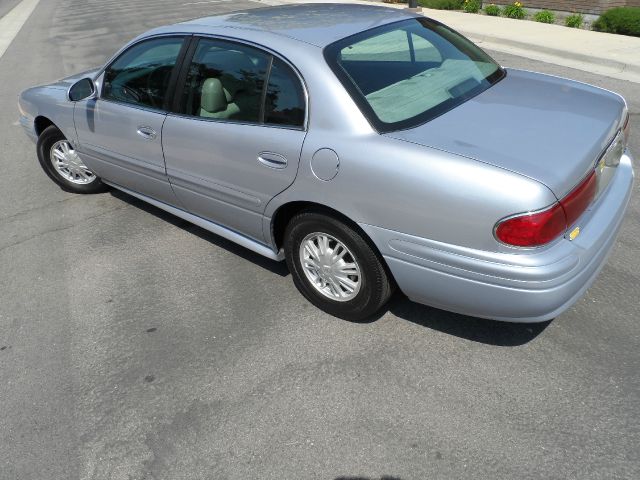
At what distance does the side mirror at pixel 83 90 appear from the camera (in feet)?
14.1

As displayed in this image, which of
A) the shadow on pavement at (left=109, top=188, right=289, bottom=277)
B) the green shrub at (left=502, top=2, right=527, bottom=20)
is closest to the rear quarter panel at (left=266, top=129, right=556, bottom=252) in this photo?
the shadow on pavement at (left=109, top=188, right=289, bottom=277)

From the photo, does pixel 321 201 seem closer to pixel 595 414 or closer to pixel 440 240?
pixel 440 240

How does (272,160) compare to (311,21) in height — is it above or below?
below

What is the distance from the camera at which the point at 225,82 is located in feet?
11.3

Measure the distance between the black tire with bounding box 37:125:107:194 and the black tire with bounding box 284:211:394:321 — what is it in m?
2.59

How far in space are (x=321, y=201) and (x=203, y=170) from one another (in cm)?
100

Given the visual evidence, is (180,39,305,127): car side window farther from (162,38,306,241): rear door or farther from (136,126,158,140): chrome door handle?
(136,126,158,140): chrome door handle

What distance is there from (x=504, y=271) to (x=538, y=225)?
0.81ft

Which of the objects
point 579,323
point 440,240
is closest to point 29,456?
point 440,240

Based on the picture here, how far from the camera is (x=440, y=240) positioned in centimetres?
257

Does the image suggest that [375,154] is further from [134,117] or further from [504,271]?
[134,117]

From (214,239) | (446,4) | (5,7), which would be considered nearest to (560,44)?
(446,4)

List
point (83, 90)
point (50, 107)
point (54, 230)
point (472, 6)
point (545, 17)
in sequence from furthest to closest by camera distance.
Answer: point (472, 6), point (545, 17), point (50, 107), point (54, 230), point (83, 90)

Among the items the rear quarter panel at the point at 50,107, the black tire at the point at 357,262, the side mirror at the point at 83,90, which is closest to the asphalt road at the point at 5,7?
the rear quarter panel at the point at 50,107
